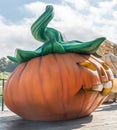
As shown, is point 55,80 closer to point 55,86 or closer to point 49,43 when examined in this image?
point 55,86

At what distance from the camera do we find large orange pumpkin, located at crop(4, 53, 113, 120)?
4559 mm

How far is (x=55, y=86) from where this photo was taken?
14.8 feet

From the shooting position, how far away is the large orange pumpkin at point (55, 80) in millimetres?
4566

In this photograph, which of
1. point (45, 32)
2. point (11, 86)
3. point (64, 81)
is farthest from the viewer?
point (45, 32)

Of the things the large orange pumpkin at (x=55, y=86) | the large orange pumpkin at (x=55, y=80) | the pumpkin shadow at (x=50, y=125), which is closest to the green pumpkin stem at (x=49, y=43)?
the large orange pumpkin at (x=55, y=80)

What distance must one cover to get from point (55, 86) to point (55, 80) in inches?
3.9

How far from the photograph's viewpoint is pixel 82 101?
15.7 ft

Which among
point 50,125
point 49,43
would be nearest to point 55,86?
point 50,125

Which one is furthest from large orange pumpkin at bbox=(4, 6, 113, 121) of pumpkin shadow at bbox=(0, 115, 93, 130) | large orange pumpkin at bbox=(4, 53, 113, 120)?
pumpkin shadow at bbox=(0, 115, 93, 130)

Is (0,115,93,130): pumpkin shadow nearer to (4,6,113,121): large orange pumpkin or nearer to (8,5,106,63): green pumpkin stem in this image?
Answer: (4,6,113,121): large orange pumpkin

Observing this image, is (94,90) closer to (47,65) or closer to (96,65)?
(96,65)

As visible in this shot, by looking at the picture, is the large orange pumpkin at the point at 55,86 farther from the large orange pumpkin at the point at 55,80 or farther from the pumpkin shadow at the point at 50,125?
the pumpkin shadow at the point at 50,125

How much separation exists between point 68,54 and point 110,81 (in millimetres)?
1029

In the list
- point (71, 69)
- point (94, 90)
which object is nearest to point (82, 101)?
point (94, 90)
